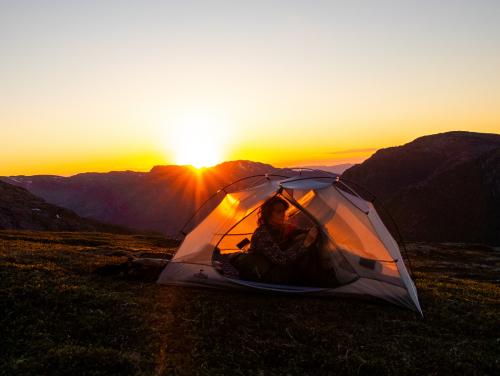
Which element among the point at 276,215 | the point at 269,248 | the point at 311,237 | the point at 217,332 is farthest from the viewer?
the point at 276,215

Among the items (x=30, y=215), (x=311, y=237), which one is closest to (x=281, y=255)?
(x=311, y=237)

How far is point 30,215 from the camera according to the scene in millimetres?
117000

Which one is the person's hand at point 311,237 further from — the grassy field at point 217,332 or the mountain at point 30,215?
the mountain at point 30,215

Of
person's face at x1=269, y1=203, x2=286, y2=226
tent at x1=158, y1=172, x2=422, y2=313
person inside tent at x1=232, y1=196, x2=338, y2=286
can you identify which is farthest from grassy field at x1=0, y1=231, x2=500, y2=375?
person's face at x1=269, y1=203, x2=286, y2=226

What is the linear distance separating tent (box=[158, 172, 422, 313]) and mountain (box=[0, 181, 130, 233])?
10045 centimetres

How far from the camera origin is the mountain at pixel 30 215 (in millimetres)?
110775

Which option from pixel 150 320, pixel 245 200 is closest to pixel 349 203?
pixel 245 200

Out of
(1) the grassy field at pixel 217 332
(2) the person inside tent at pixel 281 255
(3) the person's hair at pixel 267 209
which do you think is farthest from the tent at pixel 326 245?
(3) the person's hair at pixel 267 209

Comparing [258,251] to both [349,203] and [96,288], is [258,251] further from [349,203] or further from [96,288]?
[96,288]

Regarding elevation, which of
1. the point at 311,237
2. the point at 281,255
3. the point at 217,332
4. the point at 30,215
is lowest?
the point at 30,215

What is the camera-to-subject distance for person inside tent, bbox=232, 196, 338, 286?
554 inches

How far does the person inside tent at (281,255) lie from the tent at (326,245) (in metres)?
0.29

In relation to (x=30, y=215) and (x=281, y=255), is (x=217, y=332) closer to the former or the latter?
(x=281, y=255)

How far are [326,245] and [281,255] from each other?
1551 millimetres
